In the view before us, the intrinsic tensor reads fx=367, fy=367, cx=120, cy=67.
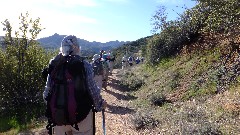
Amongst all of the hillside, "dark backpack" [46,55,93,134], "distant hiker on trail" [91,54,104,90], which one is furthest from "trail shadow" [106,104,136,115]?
"dark backpack" [46,55,93,134]

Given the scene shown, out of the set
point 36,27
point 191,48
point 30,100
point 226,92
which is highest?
point 36,27

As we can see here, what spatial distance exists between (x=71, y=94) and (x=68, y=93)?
0.14 feet

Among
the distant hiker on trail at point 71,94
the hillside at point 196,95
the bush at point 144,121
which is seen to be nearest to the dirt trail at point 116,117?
the bush at point 144,121

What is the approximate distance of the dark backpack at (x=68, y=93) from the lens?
4.73 meters

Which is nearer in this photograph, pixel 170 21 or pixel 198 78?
pixel 198 78

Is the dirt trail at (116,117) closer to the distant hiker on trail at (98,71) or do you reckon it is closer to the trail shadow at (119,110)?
the trail shadow at (119,110)

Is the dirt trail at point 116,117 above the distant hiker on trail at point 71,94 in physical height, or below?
below

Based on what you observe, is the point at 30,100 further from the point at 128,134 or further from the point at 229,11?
the point at 229,11

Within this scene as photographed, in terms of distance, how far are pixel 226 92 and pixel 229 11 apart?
2.42 m

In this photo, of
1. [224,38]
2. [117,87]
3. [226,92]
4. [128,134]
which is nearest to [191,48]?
[224,38]

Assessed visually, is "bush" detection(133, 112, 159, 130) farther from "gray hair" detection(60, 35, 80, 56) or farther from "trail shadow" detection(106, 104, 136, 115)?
"gray hair" detection(60, 35, 80, 56)

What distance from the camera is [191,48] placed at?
1656 cm

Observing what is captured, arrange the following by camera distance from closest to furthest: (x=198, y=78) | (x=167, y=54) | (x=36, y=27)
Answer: (x=198, y=78) < (x=36, y=27) < (x=167, y=54)

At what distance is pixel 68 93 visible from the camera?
4.74m
